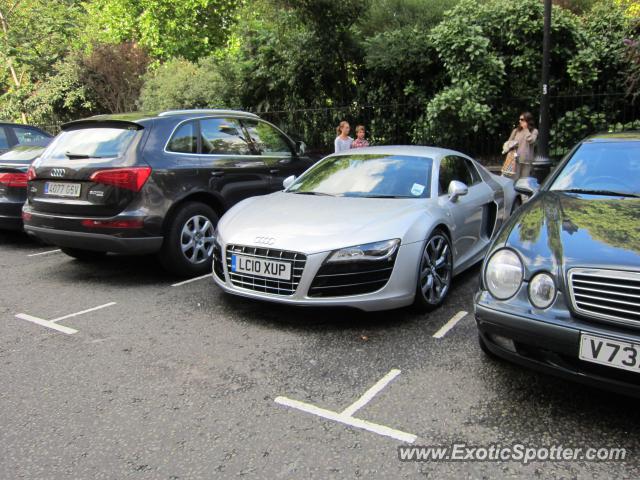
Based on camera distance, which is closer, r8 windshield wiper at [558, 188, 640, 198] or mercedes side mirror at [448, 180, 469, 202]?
r8 windshield wiper at [558, 188, 640, 198]

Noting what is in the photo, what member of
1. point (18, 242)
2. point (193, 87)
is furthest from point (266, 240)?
point (193, 87)

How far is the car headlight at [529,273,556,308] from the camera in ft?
9.04

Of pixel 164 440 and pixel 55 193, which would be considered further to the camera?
pixel 55 193

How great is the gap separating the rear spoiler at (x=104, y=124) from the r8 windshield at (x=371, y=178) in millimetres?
1689

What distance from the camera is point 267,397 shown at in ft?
10.3

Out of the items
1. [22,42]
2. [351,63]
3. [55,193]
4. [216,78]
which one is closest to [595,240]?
[55,193]

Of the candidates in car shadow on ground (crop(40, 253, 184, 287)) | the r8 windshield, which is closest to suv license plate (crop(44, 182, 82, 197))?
car shadow on ground (crop(40, 253, 184, 287))

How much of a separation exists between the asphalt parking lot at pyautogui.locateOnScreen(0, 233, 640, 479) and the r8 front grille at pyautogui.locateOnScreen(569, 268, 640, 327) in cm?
63

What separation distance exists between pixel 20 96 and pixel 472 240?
20.7 m

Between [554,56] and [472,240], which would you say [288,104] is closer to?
[554,56]

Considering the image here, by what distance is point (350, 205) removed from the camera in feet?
15.3

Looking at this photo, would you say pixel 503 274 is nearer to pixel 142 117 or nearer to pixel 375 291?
pixel 375 291

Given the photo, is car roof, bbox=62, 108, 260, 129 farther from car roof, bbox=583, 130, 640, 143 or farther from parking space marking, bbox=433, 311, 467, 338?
car roof, bbox=583, 130, 640, 143

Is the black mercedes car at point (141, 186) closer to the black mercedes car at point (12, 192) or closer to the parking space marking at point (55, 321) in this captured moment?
the parking space marking at point (55, 321)
